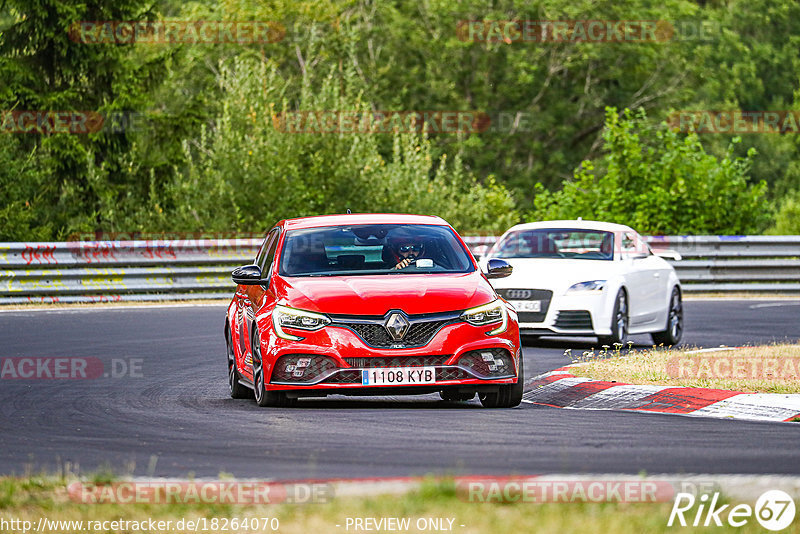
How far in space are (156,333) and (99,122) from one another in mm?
17130

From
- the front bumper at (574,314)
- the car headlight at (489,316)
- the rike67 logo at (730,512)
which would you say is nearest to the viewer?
the rike67 logo at (730,512)

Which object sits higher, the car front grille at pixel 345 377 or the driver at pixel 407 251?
the driver at pixel 407 251

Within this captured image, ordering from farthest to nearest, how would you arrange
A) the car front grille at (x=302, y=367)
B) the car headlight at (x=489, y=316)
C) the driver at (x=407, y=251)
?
the driver at (x=407, y=251)
the car headlight at (x=489, y=316)
the car front grille at (x=302, y=367)

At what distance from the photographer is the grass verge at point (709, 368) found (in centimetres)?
1210

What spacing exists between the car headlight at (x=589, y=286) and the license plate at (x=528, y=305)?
0.40 meters

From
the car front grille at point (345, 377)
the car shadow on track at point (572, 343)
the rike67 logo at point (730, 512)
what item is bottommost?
the car shadow on track at point (572, 343)

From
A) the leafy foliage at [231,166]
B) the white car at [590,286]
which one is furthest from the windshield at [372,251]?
the leafy foliage at [231,166]

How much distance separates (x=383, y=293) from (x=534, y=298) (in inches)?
272

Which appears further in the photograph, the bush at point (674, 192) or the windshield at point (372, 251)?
the bush at point (674, 192)

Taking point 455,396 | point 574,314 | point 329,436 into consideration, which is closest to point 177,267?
point 574,314

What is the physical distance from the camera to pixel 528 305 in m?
17.6

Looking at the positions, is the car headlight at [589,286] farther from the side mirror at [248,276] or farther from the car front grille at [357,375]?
the car front grille at [357,375]

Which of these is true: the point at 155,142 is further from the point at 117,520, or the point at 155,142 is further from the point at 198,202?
the point at 117,520

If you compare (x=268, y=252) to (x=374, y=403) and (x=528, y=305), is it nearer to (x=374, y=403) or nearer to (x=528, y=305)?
(x=374, y=403)
